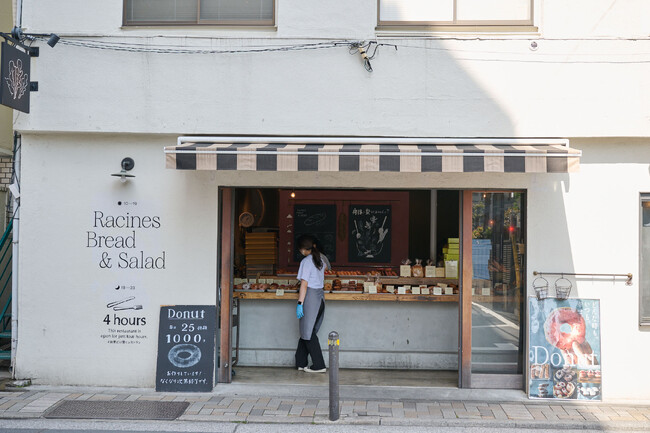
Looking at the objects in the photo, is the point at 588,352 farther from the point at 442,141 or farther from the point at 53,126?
the point at 53,126

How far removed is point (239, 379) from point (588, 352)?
4.75 metres

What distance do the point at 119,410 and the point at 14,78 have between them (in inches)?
168

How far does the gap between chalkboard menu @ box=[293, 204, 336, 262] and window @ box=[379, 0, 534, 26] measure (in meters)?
4.17

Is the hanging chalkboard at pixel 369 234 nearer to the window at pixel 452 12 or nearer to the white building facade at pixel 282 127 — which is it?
the white building facade at pixel 282 127

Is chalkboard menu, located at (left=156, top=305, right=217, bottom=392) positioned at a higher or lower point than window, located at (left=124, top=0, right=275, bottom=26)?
lower

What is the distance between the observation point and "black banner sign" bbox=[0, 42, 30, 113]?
7691 millimetres

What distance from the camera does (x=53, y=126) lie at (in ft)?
28.3

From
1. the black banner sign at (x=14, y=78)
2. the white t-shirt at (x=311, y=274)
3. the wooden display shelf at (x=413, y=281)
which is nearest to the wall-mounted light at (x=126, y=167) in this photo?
the black banner sign at (x=14, y=78)

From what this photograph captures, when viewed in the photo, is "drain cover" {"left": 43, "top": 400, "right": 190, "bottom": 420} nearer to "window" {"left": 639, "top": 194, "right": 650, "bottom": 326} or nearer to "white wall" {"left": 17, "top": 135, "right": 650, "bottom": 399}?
"white wall" {"left": 17, "top": 135, "right": 650, "bottom": 399}

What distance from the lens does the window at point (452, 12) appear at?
8.63 m

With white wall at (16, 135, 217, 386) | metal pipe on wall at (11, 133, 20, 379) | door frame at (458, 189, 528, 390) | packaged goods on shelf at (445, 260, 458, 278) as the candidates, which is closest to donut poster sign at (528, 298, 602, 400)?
door frame at (458, 189, 528, 390)

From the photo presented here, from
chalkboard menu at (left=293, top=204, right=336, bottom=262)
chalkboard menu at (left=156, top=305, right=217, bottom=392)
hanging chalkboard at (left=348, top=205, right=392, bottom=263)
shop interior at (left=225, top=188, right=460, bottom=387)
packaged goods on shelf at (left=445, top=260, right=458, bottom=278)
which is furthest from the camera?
chalkboard menu at (left=293, top=204, right=336, bottom=262)

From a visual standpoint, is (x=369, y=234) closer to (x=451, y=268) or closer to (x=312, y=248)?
(x=451, y=268)

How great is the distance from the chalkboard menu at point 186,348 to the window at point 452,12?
465 cm
